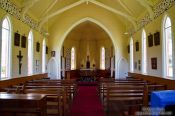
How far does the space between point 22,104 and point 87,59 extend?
1906cm

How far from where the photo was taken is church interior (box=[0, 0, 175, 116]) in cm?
616

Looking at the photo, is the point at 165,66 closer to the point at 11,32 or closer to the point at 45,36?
the point at 11,32

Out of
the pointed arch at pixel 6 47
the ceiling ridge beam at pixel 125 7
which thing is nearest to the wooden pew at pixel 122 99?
the pointed arch at pixel 6 47

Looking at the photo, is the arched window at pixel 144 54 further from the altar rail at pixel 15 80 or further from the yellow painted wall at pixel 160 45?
the altar rail at pixel 15 80

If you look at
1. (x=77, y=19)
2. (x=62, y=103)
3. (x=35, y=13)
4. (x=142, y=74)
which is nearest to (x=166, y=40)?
(x=142, y=74)

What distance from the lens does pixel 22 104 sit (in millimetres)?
4750

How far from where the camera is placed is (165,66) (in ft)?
31.8

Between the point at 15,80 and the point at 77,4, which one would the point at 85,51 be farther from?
the point at 15,80

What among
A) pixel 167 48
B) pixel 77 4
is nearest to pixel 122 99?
pixel 167 48

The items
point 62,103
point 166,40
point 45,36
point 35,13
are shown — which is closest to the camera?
point 62,103

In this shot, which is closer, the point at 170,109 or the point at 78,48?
the point at 170,109

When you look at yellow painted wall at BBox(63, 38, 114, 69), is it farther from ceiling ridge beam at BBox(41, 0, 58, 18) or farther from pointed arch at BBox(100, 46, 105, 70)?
ceiling ridge beam at BBox(41, 0, 58, 18)

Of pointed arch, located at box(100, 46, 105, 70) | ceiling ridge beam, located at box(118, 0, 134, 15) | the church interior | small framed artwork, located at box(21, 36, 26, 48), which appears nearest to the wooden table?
the church interior

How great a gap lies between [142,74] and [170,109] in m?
12.3
